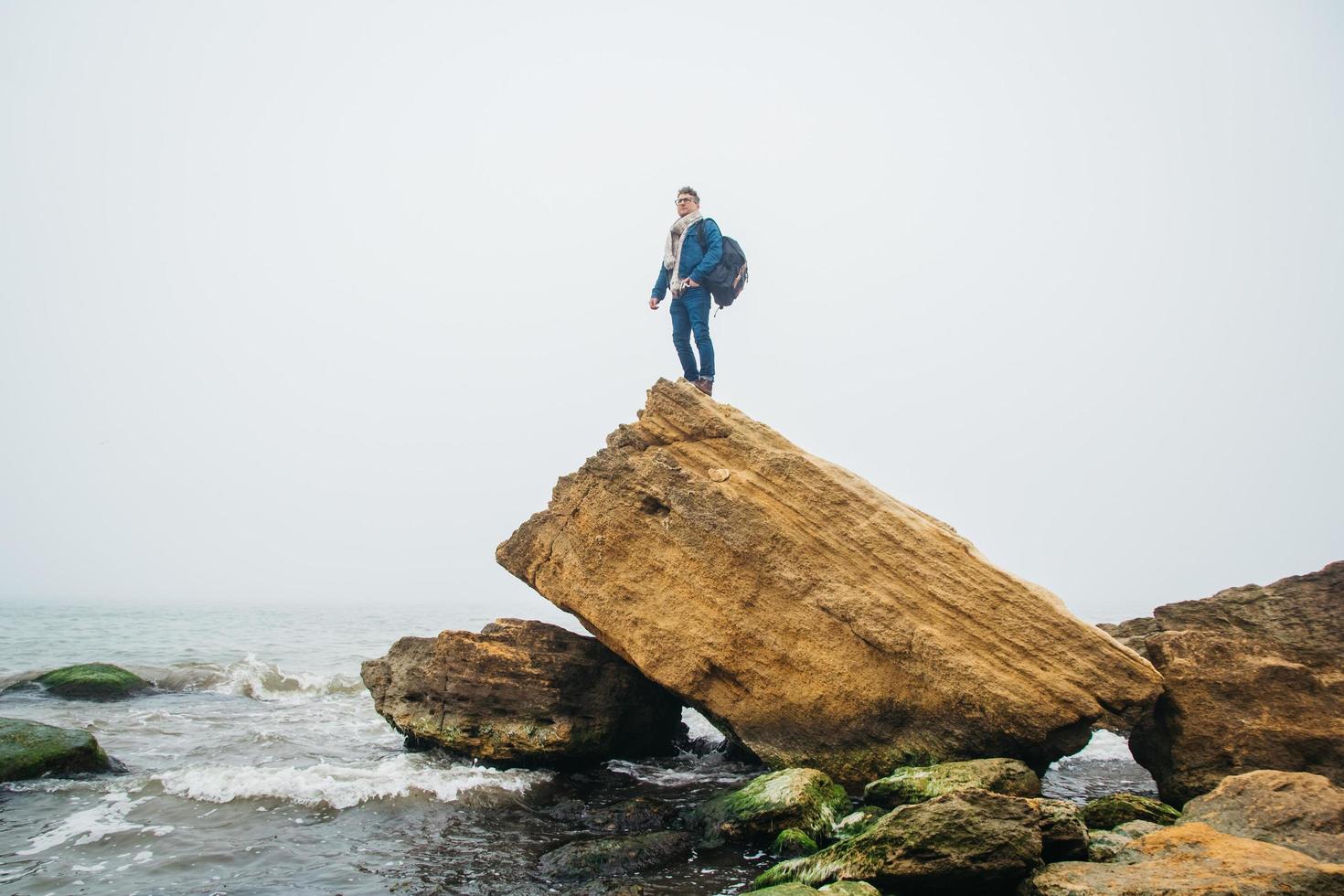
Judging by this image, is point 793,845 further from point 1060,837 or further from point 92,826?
point 92,826

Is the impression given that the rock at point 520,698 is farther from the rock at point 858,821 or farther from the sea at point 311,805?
the rock at point 858,821

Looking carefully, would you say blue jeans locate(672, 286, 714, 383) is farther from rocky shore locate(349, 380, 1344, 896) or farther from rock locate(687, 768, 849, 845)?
rock locate(687, 768, 849, 845)

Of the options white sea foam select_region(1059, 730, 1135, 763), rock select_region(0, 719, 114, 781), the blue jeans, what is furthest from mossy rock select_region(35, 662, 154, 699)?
white sea foam select_region(1059, 730, 1135, 763)

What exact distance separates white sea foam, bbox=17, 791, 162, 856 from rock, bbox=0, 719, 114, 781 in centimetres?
160

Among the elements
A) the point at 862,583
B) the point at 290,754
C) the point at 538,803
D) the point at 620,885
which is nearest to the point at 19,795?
the point at 290,754

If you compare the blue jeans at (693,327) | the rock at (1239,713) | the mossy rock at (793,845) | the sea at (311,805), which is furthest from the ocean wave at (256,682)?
the rock at (1239,713)

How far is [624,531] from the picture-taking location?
12.7 metres

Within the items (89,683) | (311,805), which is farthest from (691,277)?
(89,683)

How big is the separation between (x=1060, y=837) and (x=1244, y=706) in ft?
16.5

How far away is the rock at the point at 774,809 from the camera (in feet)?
32.0

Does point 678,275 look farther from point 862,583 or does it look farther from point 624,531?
point 862,583

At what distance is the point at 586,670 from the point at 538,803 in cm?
267

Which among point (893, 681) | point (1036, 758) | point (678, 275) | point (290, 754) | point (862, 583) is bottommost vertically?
point (290, 754)

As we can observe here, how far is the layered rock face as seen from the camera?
Answer: 10312 millimetres
